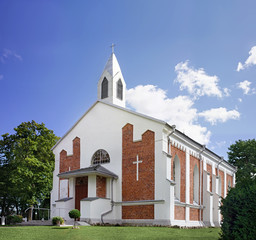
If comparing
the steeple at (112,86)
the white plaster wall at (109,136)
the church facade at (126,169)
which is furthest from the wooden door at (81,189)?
the steeple at (112,86)

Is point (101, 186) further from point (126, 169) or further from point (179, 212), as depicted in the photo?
point (179, 212)

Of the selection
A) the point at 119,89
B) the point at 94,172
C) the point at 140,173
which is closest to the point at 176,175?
the point at 140,173

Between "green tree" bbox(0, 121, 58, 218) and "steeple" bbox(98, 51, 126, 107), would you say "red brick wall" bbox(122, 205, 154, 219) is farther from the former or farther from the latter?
"green tree" bbox(0, 121, 58, 218)

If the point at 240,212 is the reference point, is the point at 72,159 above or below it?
above

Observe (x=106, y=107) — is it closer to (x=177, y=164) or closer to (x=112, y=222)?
(x=177, y=164)

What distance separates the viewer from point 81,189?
2462cm

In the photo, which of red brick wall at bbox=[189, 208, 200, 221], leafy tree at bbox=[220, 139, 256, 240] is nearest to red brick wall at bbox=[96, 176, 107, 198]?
red brick wall at bbox=[189, 208, 200, 221]

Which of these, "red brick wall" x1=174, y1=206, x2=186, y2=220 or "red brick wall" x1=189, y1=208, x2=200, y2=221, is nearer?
"red brick wall" x1=174, y1=206, x2=186, y2=220

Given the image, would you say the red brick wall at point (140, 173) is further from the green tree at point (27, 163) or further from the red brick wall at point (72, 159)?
the green tree at point (27, 163)

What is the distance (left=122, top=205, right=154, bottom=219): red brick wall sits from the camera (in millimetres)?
21953

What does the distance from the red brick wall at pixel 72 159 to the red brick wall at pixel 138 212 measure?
21.2 ft

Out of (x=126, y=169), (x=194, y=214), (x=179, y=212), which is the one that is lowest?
(x=194, y=214)

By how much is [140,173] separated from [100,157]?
4.40m

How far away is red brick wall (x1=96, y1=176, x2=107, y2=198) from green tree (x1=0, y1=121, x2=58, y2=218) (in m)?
14.4
